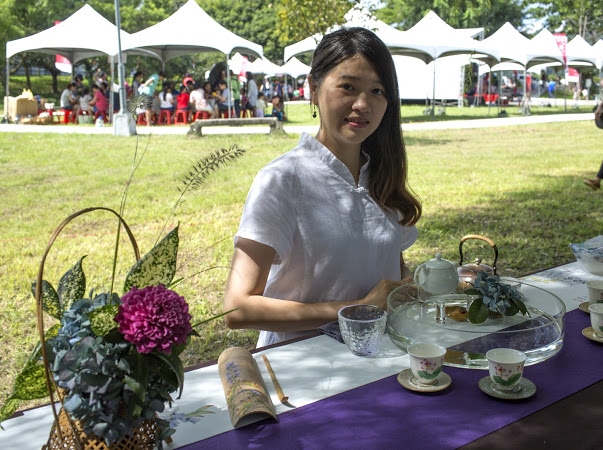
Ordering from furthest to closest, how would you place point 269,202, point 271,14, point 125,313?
1. point 271,14
2. point 269,202
3. point 125,313

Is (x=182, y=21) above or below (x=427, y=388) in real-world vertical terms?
above

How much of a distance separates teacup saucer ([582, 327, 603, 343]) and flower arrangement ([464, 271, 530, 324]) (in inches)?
6.2

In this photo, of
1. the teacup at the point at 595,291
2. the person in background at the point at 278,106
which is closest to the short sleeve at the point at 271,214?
the teacup at the point at 595,291

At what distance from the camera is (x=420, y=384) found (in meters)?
1.25

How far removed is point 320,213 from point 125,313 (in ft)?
3.23

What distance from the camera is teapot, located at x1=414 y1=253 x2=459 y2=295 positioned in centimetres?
158

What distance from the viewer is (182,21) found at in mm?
13852

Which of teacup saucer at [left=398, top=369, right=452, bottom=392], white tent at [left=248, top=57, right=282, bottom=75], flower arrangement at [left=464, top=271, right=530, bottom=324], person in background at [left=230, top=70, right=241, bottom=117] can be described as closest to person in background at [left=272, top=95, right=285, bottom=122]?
person in background at [left=230, top=70, right=241, bottom=117]

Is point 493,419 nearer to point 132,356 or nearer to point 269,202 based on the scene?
point 132,356

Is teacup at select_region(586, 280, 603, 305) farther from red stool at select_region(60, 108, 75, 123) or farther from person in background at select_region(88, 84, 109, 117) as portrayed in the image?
red stool at select_region(60, 108, 75, 123)

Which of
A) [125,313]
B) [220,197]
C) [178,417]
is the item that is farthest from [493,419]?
[220,197]

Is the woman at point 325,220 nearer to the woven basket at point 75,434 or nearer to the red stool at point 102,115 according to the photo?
the woven basket at point 75,434

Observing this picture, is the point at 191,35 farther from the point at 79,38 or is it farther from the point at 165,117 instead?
the point at 165,117

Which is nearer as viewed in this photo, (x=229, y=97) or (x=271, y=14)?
(x=229, y=97)
